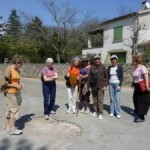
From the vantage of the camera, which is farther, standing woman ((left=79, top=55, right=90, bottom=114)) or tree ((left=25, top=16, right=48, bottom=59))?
tree ((left=25, top=16, right=48, bottom=59))

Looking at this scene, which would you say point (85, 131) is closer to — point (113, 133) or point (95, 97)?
point (113, 133)

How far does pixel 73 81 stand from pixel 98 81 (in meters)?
0.92

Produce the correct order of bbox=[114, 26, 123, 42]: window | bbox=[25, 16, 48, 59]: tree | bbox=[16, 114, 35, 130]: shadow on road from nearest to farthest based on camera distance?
bbox=[16, 114, 35, 130]: shadow on road, bbox=[114, 26, 123, 42]: window, bbox=[25, 16, 48, 59]: tree

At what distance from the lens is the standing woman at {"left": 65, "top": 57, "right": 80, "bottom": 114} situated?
9.04 m

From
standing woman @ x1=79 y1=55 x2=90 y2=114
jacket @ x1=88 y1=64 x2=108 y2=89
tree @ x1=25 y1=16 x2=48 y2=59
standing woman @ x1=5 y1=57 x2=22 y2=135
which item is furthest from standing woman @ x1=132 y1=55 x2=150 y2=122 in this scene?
tree @ x1=25 y1=16 x2=48 y2=59

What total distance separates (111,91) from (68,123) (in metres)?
1.78

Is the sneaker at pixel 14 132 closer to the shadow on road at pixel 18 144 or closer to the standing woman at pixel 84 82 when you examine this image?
the shadow on road at pixel 18 144

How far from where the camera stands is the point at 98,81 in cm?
851

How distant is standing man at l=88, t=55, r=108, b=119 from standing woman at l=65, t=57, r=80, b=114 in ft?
1.75

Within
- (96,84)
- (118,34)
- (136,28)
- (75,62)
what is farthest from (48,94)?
(118,34)

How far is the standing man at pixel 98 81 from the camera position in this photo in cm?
850

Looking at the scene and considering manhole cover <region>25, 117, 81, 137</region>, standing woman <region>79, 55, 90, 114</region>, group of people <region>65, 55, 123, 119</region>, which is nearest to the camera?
manhole cover <region>25, 117, 81, 137</region>

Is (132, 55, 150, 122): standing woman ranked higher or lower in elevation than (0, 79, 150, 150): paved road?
higher

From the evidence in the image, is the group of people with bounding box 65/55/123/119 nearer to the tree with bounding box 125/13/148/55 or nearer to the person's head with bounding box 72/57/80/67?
the person's head with bounding box 72/57/80/67
